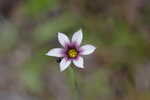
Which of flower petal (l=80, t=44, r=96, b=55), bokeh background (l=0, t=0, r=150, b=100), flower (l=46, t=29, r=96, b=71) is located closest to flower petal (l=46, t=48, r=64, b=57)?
flower (l=46, t=29, r=96, b=71)

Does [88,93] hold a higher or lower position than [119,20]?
lower

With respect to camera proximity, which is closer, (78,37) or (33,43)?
(78,37)

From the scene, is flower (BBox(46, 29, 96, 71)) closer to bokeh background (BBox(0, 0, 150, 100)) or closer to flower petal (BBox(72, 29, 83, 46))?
flower petal (BBox(72, 29, 83, 46))

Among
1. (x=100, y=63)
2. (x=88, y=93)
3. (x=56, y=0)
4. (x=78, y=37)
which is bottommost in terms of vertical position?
(x=88, y=93)

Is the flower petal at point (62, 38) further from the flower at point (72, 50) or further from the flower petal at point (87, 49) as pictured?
the flower petal at point (87, 49)

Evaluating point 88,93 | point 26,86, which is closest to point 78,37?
point 88,93

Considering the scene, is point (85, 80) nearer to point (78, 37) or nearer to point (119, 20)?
point (119, 20)
